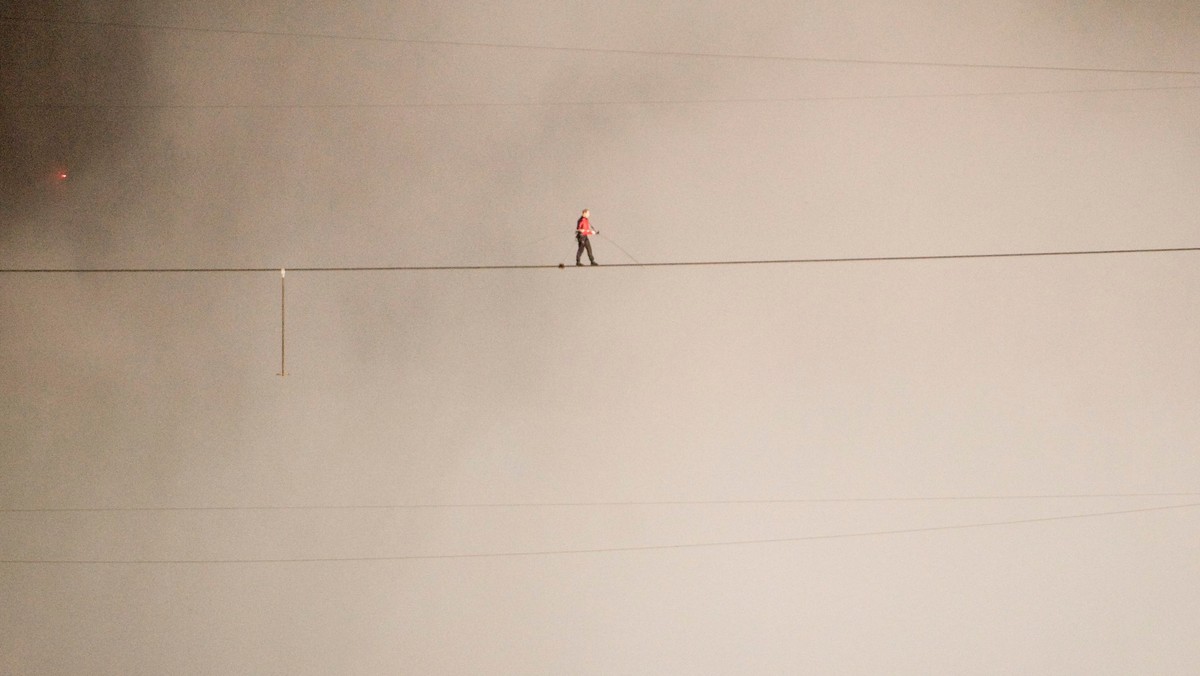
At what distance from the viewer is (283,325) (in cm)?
432

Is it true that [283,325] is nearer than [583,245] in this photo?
No

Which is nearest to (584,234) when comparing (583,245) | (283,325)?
(583,245)

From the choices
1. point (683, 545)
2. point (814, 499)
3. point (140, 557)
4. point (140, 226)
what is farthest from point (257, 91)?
point (814, 499)

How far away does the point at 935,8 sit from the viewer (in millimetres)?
4551

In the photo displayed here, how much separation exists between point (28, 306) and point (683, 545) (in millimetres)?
3591

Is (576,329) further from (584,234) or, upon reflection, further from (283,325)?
(283,325)

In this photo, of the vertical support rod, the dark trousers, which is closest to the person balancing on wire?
the dark trousers

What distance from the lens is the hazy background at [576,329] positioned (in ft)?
13.7

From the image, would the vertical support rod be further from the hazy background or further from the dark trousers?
the dark trousers

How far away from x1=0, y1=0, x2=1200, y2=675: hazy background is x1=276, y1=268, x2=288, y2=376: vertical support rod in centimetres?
4

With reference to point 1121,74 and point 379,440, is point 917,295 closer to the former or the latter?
point 1121,74

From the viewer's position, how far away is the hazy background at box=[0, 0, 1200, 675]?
4.17 metres

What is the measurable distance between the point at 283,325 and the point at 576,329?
1511mm

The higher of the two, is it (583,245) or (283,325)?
(583,245)
